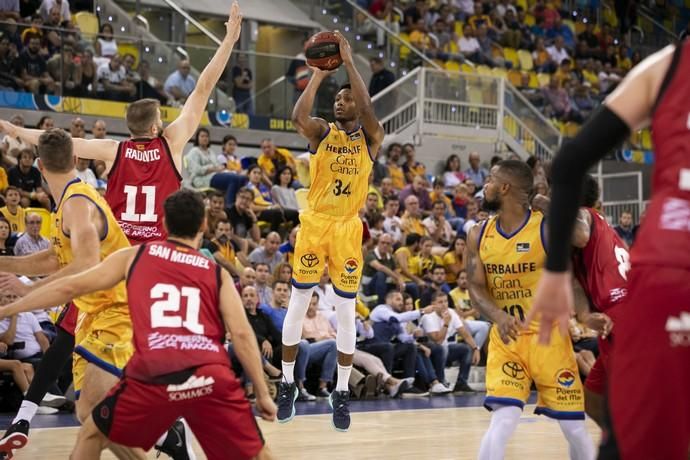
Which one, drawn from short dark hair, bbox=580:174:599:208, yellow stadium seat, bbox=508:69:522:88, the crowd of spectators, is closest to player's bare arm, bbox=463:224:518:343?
short dark hair, bbox=580:174:599:208

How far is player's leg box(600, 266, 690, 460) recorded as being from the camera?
336 centimetres

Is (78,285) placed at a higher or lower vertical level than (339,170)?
lower

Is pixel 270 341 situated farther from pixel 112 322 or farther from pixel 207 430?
pixel 207 430

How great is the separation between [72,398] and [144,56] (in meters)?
7.11

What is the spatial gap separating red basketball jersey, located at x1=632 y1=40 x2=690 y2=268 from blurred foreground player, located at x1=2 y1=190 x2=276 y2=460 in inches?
78.9

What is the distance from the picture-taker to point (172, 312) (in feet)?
15.5

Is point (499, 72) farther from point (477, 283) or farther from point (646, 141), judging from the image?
point (477, 283)

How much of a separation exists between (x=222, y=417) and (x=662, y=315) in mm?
2079

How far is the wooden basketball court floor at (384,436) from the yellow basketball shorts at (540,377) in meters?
2.58

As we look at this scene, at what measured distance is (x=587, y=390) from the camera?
6711mm

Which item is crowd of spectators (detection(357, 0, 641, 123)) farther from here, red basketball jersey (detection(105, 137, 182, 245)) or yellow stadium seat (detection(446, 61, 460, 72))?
red basketball jersey (detection(105, 137, 182, 245))

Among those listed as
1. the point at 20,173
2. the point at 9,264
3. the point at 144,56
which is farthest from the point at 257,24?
the point at 9,264

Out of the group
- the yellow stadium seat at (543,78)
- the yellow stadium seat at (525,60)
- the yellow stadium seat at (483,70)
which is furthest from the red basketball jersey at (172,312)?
the yellow stadium seat at (525,60)

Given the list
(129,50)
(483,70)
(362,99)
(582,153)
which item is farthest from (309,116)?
(483,70)
